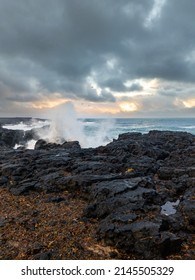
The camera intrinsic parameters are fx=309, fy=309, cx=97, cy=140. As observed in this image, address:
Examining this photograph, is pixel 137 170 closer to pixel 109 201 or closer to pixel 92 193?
pixel 92 193

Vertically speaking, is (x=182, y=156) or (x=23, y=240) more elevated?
(x=182, y=156)

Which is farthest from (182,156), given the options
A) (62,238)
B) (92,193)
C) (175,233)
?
A: (62,238)

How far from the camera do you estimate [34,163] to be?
585 inches

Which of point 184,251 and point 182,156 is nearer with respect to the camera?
point 184,251

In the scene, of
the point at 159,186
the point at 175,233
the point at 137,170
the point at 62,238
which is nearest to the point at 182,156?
the point at 137,170

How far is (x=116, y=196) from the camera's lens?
966cm

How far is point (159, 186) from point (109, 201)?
3153mm

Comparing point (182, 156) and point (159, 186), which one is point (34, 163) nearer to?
point (159, 186)

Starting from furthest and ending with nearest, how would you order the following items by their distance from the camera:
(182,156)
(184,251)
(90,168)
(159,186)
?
(182,156)
(90,168)
(159,186)
(184,251)

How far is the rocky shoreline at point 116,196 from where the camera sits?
732 centimetres

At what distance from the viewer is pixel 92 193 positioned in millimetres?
10609

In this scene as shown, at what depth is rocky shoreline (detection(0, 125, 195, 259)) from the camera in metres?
7.32

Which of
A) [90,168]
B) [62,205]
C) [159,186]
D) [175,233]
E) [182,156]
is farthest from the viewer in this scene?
[182,156]

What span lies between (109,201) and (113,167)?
4003 millimetres
